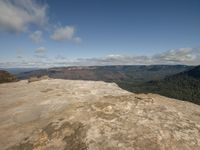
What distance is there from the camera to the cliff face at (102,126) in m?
9.29

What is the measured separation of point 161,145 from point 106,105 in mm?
5259

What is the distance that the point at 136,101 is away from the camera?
1422 cm

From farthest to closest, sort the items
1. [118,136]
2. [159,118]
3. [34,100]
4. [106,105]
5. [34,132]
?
[34,100], [106,105], [159,118], [34,132], [118,136]

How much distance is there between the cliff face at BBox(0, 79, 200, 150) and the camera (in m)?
9.29

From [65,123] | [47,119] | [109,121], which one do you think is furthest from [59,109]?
[109,121]

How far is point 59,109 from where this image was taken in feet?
45.5

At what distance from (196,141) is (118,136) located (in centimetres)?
397

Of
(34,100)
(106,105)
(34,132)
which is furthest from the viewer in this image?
(34,100)

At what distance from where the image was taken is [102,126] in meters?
10.6

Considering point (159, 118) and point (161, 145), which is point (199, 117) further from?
point (161, 145)

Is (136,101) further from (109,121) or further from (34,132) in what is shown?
(34,132)

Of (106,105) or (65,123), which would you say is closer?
(65,123)

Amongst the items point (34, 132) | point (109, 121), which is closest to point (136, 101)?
point (109, 121)

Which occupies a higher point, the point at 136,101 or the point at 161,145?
the point at 136,101
